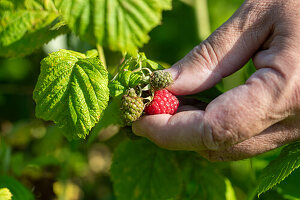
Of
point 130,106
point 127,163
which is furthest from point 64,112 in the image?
point 127,163

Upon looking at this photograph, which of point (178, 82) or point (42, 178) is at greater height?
point (178, 82)

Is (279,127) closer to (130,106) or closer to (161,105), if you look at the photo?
(161,105)

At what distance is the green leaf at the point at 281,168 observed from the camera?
123 cm

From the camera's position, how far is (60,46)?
2.54 meters

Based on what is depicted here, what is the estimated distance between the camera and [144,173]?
1643 mm

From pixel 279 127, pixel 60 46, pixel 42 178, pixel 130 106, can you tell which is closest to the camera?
pixel 130 106

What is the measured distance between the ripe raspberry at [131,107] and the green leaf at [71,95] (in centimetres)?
7

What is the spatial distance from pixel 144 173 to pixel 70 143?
0.39 meters

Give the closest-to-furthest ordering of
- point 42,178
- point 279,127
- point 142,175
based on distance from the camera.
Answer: point 279,127 → point 142,175 → point 42,178

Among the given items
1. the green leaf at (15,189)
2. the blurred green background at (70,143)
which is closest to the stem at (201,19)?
the blurred green background at (70,143)

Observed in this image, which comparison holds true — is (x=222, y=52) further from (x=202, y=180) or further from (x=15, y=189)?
(x=15, y=189)

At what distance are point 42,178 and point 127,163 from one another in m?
0.60

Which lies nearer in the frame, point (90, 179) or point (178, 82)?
point (178, 82)

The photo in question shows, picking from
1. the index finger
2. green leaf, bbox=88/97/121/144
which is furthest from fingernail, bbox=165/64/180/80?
green leaf, bbox=88/97/121/144
